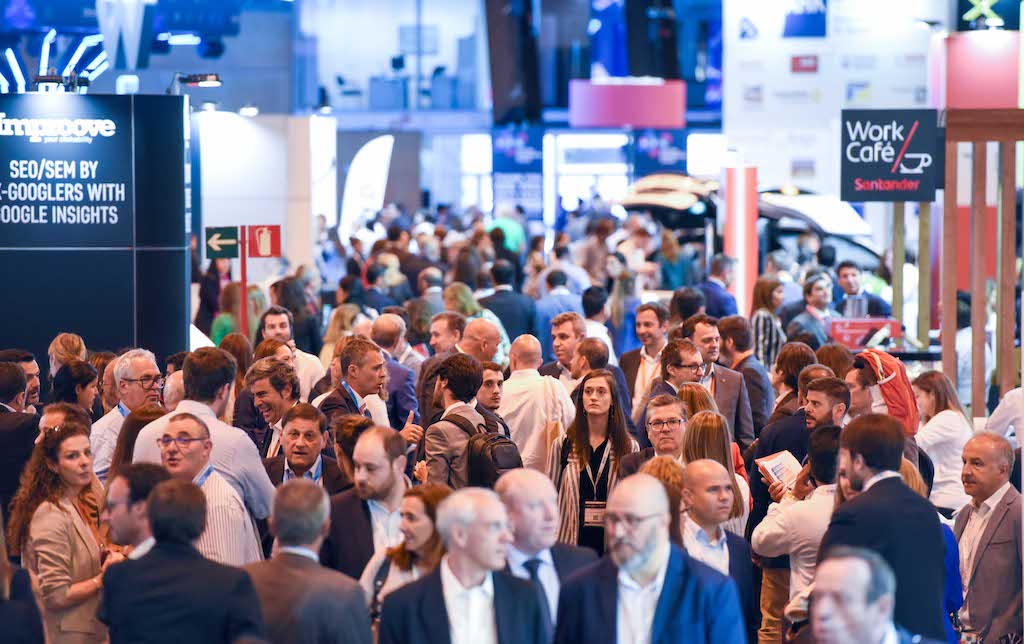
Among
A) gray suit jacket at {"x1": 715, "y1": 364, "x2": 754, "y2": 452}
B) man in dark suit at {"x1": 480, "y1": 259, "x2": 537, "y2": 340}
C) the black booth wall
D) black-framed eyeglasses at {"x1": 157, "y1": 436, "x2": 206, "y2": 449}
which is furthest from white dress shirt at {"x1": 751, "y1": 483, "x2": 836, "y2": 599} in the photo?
man in dark suit at {"x1": 480, "y1": 259, "x2": 537, "y2": 340}

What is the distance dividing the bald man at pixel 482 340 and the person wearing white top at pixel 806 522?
2761 mm

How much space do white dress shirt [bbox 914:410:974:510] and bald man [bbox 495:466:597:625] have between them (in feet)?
9.98

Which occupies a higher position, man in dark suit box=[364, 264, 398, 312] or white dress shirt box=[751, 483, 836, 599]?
man in dark suit box=[364, 264, 398, 312]

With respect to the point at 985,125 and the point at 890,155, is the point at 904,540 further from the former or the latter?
the point at 890,155

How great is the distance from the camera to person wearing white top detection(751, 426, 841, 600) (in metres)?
5.14

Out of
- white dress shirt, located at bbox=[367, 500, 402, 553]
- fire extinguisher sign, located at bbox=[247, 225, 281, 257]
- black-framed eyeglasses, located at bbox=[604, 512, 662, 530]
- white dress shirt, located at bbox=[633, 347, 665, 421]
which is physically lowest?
white dress shirt, located at bbox=[367, 500, 402, 553]

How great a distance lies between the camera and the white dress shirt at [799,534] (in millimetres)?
5141

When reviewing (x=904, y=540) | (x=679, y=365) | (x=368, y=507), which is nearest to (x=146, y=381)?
(x=368, y=507)

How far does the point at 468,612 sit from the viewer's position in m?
3.79

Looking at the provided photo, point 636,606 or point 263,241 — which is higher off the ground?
point 263,241

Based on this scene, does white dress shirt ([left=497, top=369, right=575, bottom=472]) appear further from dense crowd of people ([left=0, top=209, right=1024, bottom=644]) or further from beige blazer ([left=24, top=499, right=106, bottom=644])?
beige blazer ([left=24, top=499, right=106, bottom=644])

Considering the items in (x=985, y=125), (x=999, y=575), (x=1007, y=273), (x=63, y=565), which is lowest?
(x=999, y=575)

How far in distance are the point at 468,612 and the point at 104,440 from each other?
2.91 meters

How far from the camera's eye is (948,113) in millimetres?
9805
